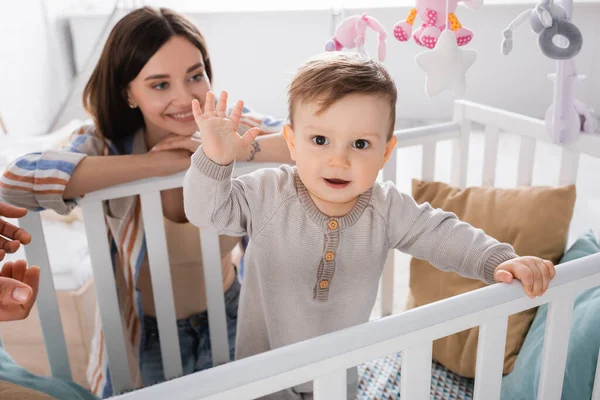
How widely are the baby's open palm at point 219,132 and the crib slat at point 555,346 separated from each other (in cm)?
47

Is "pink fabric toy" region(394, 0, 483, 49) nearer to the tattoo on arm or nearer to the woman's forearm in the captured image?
the tattoo on arm

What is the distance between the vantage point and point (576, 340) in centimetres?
98

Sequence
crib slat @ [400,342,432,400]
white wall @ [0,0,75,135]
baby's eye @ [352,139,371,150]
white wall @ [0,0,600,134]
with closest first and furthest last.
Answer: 1. crib slat @ [400,342,432,400]
2. baby's eye @ [352,139,371,150]
3. white wall @ [0,0,75,135]
4. white wall @ [0,0,600,134]

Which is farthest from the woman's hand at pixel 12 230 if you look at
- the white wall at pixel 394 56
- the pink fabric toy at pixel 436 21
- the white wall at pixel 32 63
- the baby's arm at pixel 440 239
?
the white wall at pixel 394 56

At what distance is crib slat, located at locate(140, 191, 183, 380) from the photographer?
3.73ft

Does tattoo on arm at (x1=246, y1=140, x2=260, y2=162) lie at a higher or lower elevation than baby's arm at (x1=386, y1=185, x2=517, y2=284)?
higher

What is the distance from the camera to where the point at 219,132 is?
75 centimetres

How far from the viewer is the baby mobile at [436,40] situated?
1.00 meters

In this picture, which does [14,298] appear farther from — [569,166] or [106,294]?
[569,166]

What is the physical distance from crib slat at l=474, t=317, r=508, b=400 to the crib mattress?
465 mm

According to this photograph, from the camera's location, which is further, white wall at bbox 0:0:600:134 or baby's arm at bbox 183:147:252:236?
white wall at bbox 0:0:600:134

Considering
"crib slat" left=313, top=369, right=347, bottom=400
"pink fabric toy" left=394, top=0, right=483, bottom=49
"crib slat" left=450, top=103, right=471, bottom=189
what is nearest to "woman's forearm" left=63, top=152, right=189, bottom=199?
"pink fabric toy" left=394, top=0, right=483, bottom=49

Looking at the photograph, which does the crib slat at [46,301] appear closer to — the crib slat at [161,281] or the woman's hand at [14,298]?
the crib slat at [161,281]

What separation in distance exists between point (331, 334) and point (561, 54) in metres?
0.72
